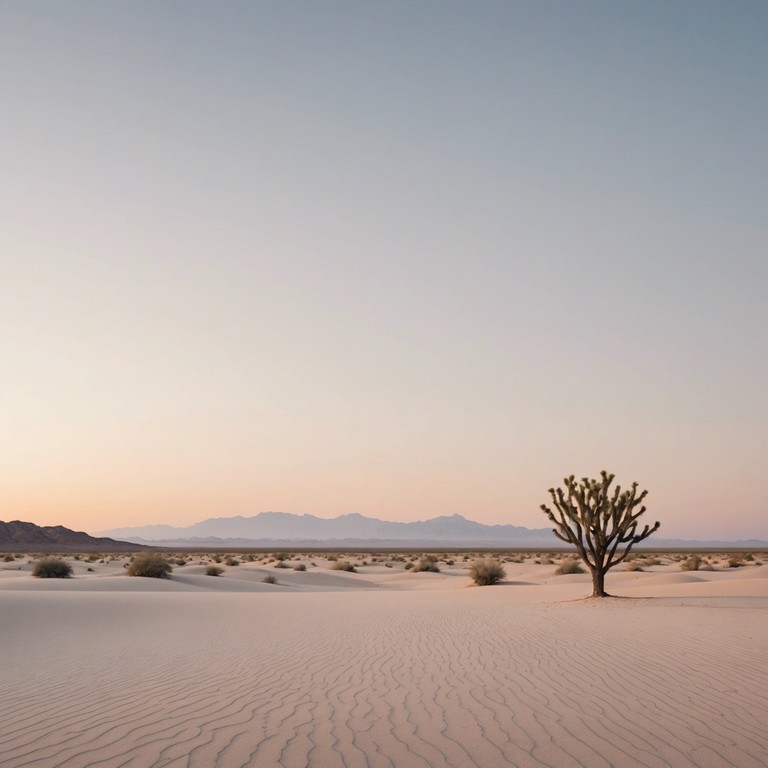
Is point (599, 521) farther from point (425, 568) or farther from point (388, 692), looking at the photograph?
point (425, 568)

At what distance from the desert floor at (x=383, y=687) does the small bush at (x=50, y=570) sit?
40.5ft

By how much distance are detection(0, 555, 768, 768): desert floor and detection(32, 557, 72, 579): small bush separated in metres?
12.3

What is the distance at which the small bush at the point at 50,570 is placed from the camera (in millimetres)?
28484

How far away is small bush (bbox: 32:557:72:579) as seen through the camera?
28.5 m

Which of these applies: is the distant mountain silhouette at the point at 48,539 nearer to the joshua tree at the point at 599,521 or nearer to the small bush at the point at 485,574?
the small bush at the point at 485,574

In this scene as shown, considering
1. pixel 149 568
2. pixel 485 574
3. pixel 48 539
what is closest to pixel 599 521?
pixel 485 574

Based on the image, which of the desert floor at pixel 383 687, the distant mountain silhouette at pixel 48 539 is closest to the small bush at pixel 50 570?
the desert floor at pixel 383 687

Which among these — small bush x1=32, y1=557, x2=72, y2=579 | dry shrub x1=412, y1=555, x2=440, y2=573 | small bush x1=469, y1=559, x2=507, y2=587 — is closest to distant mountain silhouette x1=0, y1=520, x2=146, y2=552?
dry shrub x1=412, y1=555, x2=440, y2=573

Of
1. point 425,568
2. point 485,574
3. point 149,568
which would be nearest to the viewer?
point 149,568

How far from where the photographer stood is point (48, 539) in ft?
449

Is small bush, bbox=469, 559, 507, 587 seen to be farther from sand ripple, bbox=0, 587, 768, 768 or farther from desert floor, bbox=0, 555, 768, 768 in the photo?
sand ripple, bbox=0, 587, 768, 768

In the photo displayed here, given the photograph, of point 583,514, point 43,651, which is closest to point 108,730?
point 43,651

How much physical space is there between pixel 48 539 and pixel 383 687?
482 feet

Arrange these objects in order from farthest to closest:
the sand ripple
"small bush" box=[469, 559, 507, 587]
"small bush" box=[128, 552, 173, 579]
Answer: "small bush" box=[469, 559, 507, 587]
"small bush" box=[128, 552, 173, 579]
the sand ripple
